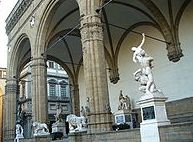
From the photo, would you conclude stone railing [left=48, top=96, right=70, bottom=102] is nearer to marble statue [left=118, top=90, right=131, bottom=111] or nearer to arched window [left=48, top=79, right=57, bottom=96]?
arched window [left=48, top=79, right=57, bottom=96]

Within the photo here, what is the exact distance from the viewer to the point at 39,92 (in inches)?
642

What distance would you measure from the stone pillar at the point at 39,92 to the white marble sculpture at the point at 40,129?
573mm

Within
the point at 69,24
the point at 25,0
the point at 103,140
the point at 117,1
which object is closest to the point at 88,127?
the point at 103,140

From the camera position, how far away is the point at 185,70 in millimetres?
15633

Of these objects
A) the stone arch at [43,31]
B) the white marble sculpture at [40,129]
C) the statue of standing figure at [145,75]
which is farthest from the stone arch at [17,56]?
the statue of standing figure at [145,75]

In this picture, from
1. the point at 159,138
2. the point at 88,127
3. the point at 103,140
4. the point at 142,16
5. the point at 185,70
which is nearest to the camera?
the point at 159,138

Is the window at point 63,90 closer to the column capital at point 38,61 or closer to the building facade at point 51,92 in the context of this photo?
the building facade at point 51,92

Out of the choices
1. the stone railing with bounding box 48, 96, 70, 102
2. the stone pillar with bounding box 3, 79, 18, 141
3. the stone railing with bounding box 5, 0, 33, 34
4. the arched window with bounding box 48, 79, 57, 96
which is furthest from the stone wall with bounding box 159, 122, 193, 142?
the arched window with bounding box 48, 79, 57, 96

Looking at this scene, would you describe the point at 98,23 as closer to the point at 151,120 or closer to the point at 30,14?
the point at 151,120

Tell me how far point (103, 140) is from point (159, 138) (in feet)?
10.1

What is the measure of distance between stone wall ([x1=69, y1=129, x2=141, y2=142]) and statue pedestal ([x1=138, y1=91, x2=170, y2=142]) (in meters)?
0.78

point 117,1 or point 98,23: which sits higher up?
point 117,1

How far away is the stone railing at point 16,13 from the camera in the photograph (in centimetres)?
1968

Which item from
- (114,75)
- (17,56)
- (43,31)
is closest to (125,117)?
(114,75)
